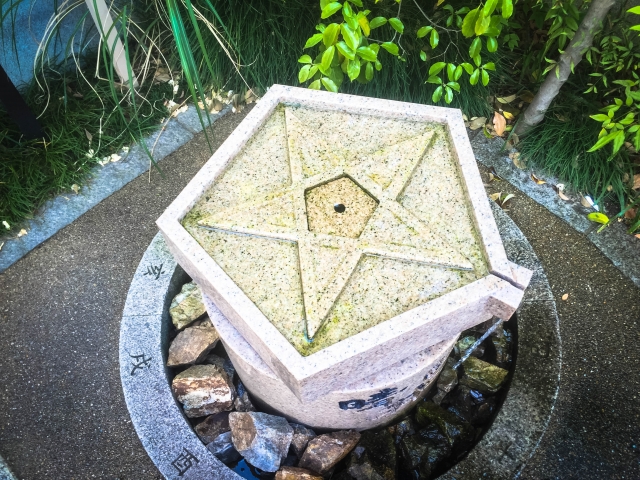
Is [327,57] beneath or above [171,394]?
above

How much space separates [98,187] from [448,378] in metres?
2.63

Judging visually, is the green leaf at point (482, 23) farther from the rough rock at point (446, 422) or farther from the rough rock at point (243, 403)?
the rough rock at point (243, 403)

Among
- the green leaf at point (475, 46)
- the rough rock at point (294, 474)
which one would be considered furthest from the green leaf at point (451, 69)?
the rough rock at point (294, 474)

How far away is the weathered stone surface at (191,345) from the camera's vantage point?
8.87ft

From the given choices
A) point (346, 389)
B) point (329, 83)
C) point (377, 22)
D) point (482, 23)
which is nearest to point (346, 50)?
point (329, 83)

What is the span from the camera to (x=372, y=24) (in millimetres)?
2680

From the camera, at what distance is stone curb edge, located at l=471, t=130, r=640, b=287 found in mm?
3199

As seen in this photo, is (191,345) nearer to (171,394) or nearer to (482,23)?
(171,394)

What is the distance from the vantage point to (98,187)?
3502 mm

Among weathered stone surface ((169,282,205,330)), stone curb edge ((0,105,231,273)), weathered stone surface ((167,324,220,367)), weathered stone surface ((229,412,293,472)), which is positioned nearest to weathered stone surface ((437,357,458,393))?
weathered stone surface ((229,412,293,472))

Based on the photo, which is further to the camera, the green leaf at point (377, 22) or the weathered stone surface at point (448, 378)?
the weathered stone surface at point (448, 378)

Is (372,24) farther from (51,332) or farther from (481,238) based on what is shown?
(51,332)

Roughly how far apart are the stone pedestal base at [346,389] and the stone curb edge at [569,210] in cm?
159

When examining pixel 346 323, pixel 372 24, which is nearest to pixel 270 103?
pixel 372 24
